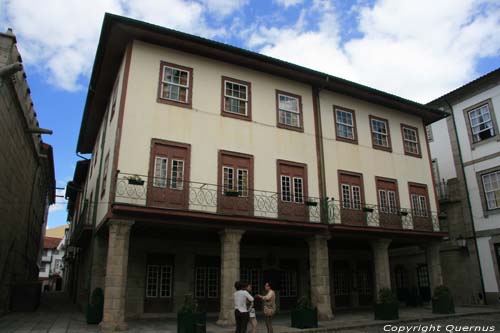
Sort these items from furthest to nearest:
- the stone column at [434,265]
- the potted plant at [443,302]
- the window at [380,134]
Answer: the window at [380,134]
the stone column at [434,265]
the potted plant at [443,302]

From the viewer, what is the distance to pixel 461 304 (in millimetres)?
20000

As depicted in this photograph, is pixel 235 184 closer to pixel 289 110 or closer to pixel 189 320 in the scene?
pixel 289 110

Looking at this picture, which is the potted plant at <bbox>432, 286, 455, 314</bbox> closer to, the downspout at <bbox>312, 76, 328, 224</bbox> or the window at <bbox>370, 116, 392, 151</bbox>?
the downspout at <bbox>312, 76, 328, 224</bbox>

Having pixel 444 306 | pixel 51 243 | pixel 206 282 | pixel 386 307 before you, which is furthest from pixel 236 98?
pixel 51 243

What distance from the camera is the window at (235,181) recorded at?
14.2 meters

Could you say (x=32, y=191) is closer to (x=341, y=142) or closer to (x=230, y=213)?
(x=230, y=213)

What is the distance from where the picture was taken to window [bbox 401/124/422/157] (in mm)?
19359

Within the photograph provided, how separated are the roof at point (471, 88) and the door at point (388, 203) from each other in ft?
24.7

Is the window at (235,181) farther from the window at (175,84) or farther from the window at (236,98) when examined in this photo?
the window at (175,84)

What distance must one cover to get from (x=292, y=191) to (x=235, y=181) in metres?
2.44

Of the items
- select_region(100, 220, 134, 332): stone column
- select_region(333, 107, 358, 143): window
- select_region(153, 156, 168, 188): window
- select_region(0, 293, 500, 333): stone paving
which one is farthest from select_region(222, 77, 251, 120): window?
select_region(0, 293, 500, 333): stone paving

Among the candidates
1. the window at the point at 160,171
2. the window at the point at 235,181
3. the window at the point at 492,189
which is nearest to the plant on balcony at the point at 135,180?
the window at the point at 160,171

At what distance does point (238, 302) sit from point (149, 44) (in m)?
9.31

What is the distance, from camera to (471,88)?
21.2 meters
